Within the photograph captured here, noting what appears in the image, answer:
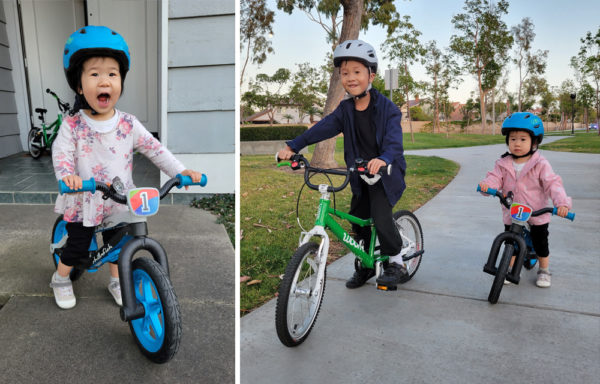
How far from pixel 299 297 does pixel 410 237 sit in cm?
116

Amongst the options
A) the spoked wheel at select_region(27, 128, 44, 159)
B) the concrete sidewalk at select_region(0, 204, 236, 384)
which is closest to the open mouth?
the concrete sidewalk at select_region(0, 204, 236, 384)

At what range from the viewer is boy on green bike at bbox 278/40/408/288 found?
208 cm

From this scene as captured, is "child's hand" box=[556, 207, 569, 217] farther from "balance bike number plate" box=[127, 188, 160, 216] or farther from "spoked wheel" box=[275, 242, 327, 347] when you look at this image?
"balance bike number plate" box=[127, 188, 160, 216]

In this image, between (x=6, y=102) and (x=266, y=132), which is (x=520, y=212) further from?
(x=6, y=102)

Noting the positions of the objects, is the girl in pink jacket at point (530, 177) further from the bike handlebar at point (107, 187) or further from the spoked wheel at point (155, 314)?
the spoked wheel at point (155, 314)

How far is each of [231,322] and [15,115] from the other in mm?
5885

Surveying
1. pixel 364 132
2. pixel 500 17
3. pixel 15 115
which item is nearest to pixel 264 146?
pixel 15 115

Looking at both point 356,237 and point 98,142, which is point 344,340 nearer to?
point 356,237

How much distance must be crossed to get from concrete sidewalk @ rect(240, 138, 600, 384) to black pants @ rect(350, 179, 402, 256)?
299 millimetres

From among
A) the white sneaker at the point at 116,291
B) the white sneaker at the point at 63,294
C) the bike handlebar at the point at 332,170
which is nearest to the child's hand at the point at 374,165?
the bike handlebar at the point at 332,170

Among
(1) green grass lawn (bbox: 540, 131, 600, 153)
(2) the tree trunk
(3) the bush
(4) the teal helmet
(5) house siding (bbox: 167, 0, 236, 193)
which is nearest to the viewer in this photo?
(4) the teal helmet

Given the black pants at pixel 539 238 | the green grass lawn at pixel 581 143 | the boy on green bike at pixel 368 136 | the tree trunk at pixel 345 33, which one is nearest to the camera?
the boy on green bike at pixel 368 136

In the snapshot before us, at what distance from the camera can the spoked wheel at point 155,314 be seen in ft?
5.82

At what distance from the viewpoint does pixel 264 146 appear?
27.9ft
